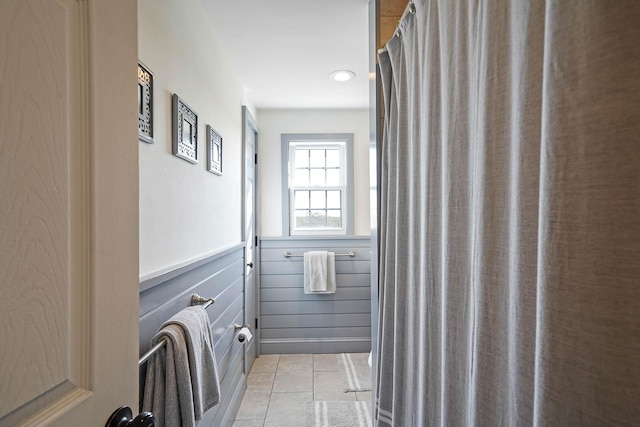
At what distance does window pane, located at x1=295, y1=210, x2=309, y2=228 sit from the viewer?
10.6 feet

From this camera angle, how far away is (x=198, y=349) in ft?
3.68

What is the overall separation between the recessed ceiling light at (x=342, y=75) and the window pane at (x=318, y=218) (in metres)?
1.31

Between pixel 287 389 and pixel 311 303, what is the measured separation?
32.4 inches

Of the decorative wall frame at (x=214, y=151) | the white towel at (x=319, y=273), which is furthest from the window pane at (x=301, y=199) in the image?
the decorative wall frame at (x=214, y=151)

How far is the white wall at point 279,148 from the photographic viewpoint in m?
3.18

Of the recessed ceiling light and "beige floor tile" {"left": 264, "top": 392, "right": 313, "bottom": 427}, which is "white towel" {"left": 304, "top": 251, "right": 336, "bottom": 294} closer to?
"beige floor tile" {"left": 264, "top": 392, "right": 313, "bottom": 427}

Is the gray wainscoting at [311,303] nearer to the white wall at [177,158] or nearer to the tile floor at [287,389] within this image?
the tile floor at [287,389]

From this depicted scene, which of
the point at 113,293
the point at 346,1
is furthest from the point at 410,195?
the point at 346,1

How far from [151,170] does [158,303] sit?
465mm

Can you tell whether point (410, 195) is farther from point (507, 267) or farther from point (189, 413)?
point (189, 413)

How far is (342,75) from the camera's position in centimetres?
242

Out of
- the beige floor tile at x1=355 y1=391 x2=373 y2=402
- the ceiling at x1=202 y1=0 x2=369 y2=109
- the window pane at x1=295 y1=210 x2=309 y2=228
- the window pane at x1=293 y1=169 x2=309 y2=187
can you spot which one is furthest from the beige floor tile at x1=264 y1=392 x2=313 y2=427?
the ceiling at x1=202 y1=0 x2=369 y2=109

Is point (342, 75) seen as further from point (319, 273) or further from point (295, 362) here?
point (295, 362)

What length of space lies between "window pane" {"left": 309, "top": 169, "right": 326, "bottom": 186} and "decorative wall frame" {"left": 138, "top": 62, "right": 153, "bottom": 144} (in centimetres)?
224
